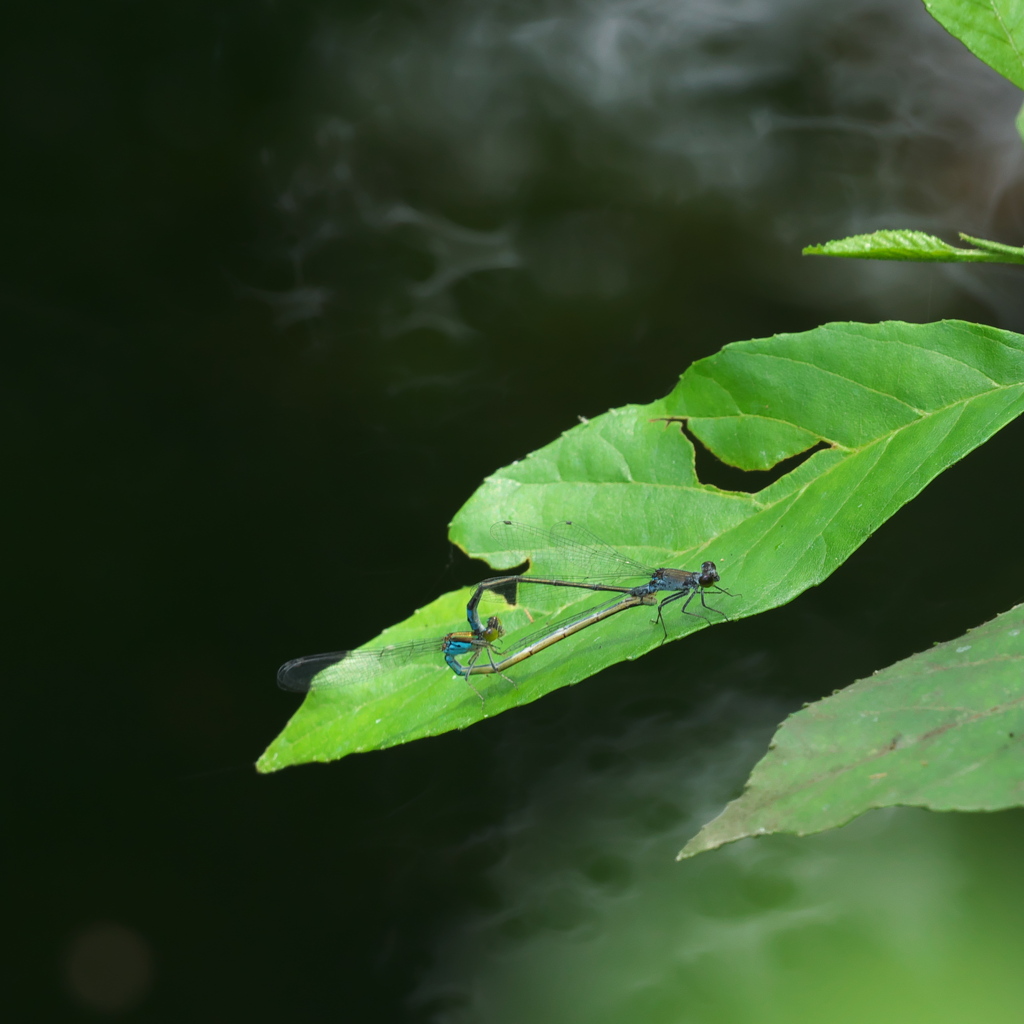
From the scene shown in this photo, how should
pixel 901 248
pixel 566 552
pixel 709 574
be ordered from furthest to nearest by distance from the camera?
pixel 566 552, pixel 709 574, pixel 901 248

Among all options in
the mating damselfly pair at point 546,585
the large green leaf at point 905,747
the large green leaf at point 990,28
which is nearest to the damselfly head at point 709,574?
the mating damselfly pair at point 546,585

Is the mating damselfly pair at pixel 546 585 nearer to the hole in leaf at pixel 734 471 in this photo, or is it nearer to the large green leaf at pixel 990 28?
the hole in leaf at pixel 734 471

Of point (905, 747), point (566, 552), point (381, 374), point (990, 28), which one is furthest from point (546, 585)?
point (381, 374)

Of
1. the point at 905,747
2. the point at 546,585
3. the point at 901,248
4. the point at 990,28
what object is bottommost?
the point at 905,747

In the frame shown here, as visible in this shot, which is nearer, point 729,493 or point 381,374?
point 729,493

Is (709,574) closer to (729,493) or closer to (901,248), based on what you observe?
(729,493)

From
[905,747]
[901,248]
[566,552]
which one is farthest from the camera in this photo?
[566,552]
